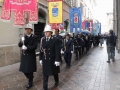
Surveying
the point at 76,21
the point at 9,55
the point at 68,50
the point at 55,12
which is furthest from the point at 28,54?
the point at 76,21

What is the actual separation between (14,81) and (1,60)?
286 cm

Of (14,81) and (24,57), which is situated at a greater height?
(24,57)

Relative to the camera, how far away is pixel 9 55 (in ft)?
32.1

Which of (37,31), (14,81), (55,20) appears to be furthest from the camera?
(37,31)

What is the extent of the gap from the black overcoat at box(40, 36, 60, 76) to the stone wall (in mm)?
4418

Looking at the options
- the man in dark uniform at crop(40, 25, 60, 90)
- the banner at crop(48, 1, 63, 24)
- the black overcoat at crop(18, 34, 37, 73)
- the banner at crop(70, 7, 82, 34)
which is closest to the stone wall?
the banner at crop(48, 1, 63, 24)

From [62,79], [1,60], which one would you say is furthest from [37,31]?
[62,79]

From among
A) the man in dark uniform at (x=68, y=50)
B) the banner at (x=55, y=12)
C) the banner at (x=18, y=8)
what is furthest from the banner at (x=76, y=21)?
the banner at (x=18, y=8)

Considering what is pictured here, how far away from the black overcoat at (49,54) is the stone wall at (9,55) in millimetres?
4418

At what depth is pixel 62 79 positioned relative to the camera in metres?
6.80

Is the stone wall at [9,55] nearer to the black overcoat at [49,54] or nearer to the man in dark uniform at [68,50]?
the man in dark uniform at [68,50]

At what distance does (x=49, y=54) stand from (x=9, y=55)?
493cm

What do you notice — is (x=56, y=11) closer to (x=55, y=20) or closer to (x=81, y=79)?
(x=55, y=20)

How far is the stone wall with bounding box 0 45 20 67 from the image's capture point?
9258 mm
